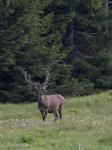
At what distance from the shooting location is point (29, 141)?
1831 cm

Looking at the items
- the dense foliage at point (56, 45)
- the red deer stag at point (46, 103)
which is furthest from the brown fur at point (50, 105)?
the dense foliage at point (56, 45)

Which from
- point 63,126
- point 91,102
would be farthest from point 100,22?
point 63,126

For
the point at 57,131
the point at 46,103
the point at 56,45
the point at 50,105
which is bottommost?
the point at 56,45

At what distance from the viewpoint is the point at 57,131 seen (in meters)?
20.5

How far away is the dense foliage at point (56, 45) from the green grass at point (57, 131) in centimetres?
637

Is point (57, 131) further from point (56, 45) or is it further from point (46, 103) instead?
point (56, 45)

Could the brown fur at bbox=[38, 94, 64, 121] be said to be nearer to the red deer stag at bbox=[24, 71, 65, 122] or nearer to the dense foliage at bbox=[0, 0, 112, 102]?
the red deer stag at bbox=[24, 71, 65, 122]

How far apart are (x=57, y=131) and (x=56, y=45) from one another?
1745cm

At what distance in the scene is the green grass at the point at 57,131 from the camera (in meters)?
17.9

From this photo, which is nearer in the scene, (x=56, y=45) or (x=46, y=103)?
(x=46, y=103)

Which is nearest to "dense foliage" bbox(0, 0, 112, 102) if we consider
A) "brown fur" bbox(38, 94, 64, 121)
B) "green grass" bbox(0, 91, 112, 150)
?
"green grass" bbox(0, 91, 112, 150)

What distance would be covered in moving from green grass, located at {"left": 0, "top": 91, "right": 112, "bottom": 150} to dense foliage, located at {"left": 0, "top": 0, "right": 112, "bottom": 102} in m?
6.37

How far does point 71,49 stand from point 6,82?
4790 mm

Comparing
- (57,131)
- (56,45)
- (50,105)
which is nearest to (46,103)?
(50,105)
